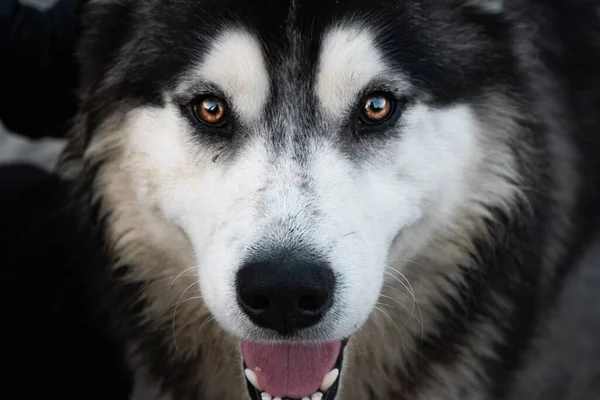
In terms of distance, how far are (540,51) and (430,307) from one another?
691 millimetres

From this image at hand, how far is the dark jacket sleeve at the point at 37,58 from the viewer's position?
2035 millimetres

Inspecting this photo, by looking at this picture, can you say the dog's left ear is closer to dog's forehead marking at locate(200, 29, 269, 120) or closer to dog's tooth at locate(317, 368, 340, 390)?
dog's forehead marking at locate(200, 29, 269, 120)

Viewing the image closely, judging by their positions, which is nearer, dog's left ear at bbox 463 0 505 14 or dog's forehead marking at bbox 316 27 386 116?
dog's forehead marking at bbox 316 27 386 116

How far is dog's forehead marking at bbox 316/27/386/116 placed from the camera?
1438 millimetres

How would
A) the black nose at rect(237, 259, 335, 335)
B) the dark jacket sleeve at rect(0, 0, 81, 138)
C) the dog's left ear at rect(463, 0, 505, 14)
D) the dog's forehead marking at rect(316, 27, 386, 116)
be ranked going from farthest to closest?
the dark jacket sleeve at rect(0, 0, 81, 138) → the dog's left ear at rect(463, 0, 505, 14) → the dog's forehead marking at rect(316, 27, 386, 116) → the black nose at rect(237, 259, 335, 335)

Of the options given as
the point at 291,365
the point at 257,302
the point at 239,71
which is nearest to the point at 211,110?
the point at 239,71

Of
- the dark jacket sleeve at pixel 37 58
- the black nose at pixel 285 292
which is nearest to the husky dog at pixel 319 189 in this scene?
the black nose at pixel 285 292

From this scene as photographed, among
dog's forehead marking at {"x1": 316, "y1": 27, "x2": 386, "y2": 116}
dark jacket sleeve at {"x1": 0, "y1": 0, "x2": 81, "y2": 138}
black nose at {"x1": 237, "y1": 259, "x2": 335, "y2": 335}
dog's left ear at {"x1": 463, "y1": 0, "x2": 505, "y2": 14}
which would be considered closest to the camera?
black nose at {"x1": 237, "y1": 259, "x2": 335, "y2": 335}

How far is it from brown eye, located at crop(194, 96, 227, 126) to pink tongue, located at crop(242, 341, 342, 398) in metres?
0.45

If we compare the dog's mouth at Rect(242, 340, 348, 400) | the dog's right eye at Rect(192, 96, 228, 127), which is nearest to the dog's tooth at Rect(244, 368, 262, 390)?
the dog's mouth at Rect(242, 340, 348, 400)

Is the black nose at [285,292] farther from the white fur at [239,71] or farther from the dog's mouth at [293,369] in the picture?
the white fur at [239,71]

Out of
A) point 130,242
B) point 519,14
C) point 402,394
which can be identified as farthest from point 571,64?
point 130,242

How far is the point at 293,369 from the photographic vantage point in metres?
1.54

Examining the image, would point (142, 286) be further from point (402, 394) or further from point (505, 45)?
point (505, 45)
